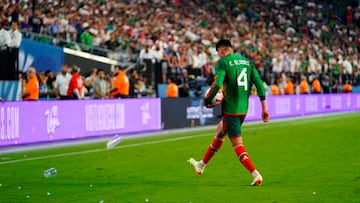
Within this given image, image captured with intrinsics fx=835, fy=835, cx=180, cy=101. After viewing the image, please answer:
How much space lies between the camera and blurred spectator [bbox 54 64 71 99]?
25.7m

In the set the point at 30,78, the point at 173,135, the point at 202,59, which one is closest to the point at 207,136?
the point at 173,135

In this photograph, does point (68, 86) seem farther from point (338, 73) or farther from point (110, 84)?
point (338, 73)

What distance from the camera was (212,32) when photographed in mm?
41969

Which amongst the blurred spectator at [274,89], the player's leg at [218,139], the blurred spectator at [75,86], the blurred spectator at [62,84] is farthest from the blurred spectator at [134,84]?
the player's leg at [218,139]

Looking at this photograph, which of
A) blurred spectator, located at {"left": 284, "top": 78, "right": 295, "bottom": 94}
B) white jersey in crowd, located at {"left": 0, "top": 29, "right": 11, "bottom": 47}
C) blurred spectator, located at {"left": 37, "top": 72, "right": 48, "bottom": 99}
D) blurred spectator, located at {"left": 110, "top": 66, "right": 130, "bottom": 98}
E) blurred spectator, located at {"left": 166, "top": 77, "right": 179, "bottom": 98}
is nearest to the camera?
white jersey in crowd, located at {"left": 0, "top": 29, "right": 11, "bottom": 47}

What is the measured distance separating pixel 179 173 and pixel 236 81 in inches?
114

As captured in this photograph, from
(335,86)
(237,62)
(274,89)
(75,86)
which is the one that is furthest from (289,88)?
(237,62)

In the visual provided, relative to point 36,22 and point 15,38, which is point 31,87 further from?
point 36,22

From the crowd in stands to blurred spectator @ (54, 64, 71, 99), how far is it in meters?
2.31

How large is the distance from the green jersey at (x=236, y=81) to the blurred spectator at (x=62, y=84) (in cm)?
1385

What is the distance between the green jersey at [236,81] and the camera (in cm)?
1212

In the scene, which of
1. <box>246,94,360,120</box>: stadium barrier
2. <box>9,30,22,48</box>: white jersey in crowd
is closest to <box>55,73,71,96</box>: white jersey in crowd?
<box>9,30,22,48</box>: white jersey in crowd

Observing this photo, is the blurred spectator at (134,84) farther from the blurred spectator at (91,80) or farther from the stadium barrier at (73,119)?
the blurred spectator at (91,80)

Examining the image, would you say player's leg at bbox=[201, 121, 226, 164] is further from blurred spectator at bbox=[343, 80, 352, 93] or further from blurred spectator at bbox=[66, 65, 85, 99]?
blurred spectator at bbox=[343, 80, 352, 93]
